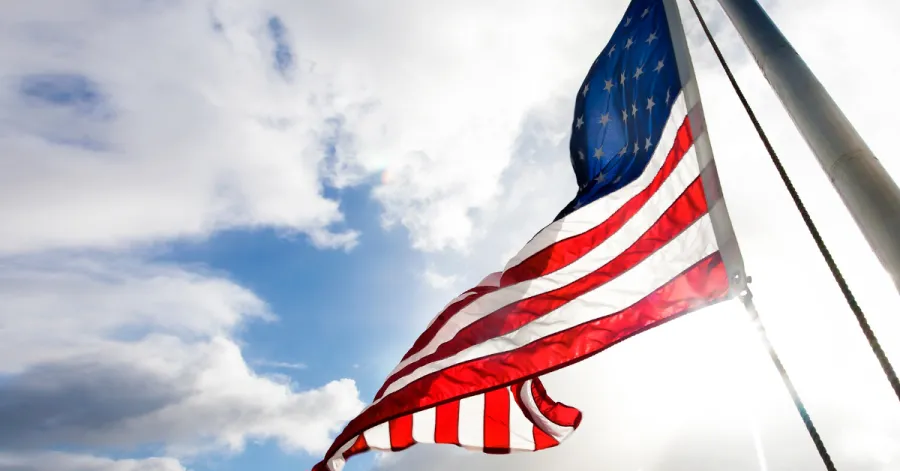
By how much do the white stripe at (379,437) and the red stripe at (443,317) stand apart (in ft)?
4.53

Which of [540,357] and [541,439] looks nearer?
[540,357]

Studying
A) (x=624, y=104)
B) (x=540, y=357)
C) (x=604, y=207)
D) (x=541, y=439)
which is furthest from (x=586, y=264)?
(x=541, y=439)

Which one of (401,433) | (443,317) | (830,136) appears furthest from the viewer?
(401,433)

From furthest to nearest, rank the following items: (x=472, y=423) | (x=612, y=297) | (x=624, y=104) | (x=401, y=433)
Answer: (x=472, y=423) < (x=401, y=433) < (x=624, y=104) < (x=612, y=297)

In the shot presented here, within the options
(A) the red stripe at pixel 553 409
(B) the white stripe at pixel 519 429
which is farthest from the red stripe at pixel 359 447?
(A) the red stripe at pixel 553 409

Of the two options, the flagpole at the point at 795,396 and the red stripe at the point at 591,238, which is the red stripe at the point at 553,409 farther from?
the flagpole at the point at 795,396

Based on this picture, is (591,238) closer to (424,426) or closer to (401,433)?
(424,426)

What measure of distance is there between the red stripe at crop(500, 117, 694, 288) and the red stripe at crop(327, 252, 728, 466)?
44.6 inches

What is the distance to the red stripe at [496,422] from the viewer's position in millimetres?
10836

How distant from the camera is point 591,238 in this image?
29.5ft

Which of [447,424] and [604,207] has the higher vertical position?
[604,207]

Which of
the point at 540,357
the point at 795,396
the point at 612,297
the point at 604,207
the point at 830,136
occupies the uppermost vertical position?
the point at 604,207

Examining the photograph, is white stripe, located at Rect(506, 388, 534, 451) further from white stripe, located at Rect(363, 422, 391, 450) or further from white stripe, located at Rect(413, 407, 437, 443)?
white stripe, located at Rect(363, 422, 391, 450)

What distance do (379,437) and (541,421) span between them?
303 centimetres
